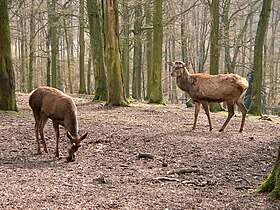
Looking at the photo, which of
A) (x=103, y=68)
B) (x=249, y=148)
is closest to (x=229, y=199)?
(x=249, y=148)

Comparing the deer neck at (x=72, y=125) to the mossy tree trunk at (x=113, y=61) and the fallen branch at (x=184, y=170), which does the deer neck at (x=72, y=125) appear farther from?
the mossy tree trunk at (x=113, y=61)

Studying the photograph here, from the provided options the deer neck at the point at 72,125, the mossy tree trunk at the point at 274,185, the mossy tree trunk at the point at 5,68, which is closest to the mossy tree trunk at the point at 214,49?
the mossy tree trunk at the point at 5,68

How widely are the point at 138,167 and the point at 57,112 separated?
2.07m

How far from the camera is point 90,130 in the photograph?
33.1ft

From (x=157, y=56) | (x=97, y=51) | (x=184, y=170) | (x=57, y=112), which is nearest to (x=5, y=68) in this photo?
(x=57, y=112)

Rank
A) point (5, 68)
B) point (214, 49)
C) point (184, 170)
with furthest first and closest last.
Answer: point (214, 49) < point (5, 68) < point (184, 170)

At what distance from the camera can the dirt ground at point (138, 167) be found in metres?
4.66

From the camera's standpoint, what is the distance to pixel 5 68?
38.8ft

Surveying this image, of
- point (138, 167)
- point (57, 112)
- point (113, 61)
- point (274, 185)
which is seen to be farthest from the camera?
point (113, 61)

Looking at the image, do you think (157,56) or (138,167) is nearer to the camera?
(138,167)

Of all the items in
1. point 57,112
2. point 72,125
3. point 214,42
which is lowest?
point 72,125

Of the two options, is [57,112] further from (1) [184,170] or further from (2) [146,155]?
(1) [184,170]

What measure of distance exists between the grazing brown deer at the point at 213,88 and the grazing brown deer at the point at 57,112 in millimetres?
4205

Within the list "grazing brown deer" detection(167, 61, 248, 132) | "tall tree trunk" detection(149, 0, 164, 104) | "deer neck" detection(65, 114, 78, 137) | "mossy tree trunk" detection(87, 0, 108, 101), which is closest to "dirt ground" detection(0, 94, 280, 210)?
"deer neck" detection(65, 114, 78, 137)
